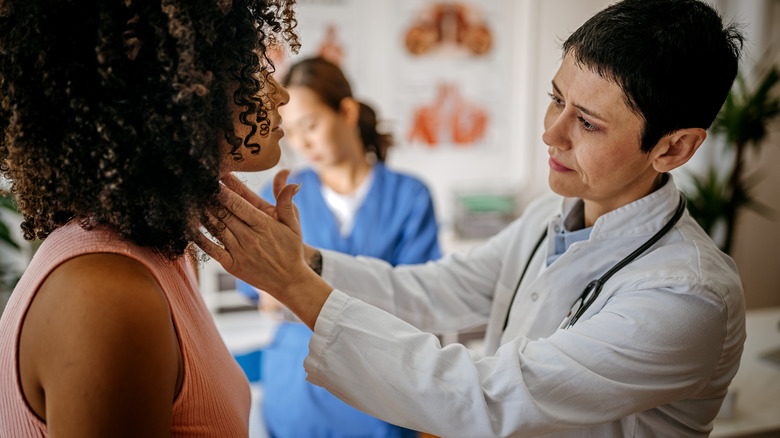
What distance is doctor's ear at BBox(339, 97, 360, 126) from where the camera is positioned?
7.09ft

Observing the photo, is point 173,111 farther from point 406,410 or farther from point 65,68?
point 406,410

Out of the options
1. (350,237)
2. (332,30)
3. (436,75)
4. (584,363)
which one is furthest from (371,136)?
(584,363)

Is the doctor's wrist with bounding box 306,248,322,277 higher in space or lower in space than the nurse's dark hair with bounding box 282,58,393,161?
lower

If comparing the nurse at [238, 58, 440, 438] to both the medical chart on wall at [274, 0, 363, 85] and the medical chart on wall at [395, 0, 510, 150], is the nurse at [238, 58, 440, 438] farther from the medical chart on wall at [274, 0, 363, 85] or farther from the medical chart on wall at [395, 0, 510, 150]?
the medical chart on wall at [395, 0, 510, 150]

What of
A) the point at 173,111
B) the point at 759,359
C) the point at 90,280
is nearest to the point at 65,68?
the point at 173,111

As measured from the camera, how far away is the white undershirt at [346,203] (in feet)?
7.41

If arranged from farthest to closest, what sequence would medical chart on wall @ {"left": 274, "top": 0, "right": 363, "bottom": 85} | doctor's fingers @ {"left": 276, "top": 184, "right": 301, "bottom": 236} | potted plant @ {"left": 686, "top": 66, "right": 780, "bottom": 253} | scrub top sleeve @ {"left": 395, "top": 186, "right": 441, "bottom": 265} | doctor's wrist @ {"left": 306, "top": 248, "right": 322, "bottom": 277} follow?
medical chart on wall @ {"left": 274, "top": 0, "right": 363, "bottom": 85} < potted plant @ {"left": 686, "top": 66, "right": 780, "bottom": 253} < scrub top sleeve @ {"left": 395, "top": 186, "right": 441, "bottom": 265} < doctor's wrist @ {"left": 306, "top": 248, "right": 322, "bottom": 277} < doctor's fingers @ {"left": 276, "top": 184, "right": 301, "bottom": 236}

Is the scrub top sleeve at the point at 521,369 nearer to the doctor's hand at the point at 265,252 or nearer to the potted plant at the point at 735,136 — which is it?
the doctor's hand at the point at 265,252

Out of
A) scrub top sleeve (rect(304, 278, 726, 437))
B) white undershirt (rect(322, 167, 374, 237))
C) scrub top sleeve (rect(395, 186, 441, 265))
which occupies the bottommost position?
scrub top sleeve (rect(395, 186, 441, 265))

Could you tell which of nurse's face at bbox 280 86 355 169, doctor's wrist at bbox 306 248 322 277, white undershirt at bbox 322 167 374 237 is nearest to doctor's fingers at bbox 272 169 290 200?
doctor's wrist at bbox 306 248 322 277

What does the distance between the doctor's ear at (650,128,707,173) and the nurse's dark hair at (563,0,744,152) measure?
0.05 feet

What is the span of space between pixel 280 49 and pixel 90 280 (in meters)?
0.48

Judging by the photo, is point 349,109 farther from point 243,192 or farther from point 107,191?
point 107,191

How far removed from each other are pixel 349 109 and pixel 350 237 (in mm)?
499
